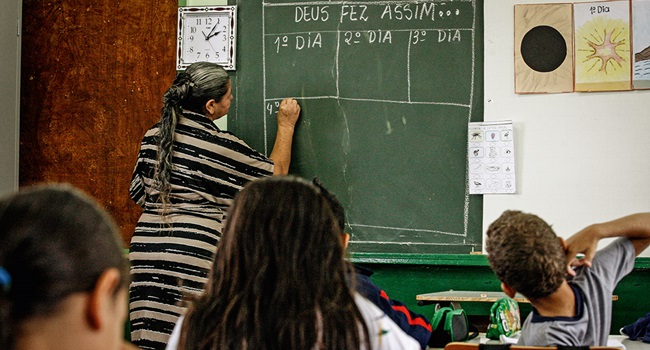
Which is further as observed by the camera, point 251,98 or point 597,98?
point 251,98

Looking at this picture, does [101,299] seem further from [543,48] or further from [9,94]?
[9,94]

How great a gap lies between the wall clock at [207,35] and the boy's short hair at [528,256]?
1.92 meters

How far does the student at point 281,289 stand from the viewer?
125 centimetres

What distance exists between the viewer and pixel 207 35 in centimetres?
345

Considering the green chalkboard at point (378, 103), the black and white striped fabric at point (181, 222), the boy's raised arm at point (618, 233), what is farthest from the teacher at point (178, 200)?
the boy's raised arm at point (618, 233)

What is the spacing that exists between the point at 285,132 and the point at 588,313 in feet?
5.88

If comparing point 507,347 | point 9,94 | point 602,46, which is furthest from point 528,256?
point 9,94

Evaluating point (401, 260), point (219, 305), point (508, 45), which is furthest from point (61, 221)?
point (508, 45)

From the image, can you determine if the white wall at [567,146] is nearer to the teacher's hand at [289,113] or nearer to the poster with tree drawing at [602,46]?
the poster with tree drawing at [602,46]

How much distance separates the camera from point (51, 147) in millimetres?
3717

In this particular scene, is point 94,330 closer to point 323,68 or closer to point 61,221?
point 61,221

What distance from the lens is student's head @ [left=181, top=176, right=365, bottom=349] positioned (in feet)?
4.11

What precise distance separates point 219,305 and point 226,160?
1.53m

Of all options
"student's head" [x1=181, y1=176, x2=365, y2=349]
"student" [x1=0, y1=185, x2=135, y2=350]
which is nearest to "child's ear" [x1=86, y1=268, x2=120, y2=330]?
"student" [x1=0, y1=185, x2=135, y2=350]
